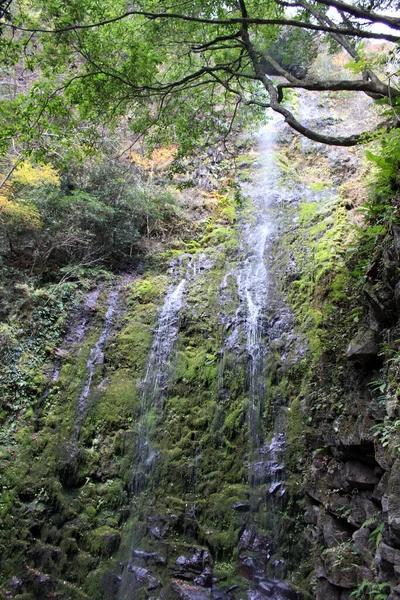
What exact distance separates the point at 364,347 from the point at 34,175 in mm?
10125

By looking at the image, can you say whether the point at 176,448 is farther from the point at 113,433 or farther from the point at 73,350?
the point at 73,350

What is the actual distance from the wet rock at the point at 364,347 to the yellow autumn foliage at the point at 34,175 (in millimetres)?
9829

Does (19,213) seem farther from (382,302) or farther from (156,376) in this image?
(382,302)

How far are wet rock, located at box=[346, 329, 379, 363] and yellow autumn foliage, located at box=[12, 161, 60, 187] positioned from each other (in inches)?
Result: 387

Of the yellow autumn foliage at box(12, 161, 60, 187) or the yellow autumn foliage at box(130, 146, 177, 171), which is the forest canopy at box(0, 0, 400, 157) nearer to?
the yellow autumn foliage at box(12, 161, 60, 187)

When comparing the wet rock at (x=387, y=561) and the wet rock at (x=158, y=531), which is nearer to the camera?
the wet rock at (x=387, y=561)

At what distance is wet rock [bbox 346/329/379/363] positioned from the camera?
15.3 ft

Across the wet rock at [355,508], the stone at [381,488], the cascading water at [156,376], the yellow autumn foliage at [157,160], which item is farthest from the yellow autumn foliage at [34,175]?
the stone at [381,488]

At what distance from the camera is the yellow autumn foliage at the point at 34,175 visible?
11.0 metres

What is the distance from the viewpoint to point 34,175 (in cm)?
1116

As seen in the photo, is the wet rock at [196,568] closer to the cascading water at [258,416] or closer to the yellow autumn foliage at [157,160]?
the cascading water at [258,416]

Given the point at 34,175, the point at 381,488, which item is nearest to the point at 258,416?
the point at 381,488

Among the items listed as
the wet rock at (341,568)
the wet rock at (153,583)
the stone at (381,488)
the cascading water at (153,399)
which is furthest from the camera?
the cascading water at (153,399)

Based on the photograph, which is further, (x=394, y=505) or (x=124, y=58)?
(x=124, y=58)
